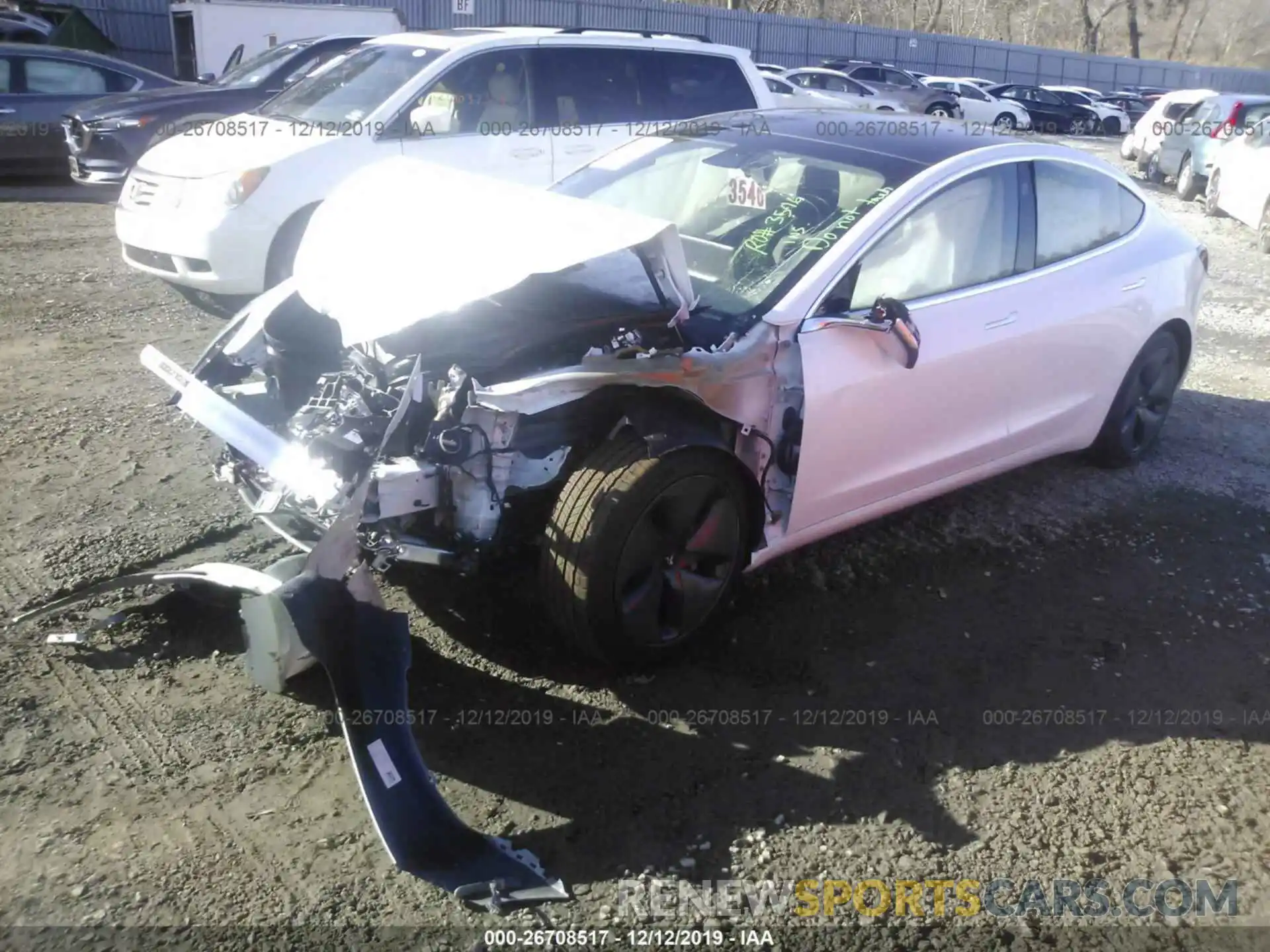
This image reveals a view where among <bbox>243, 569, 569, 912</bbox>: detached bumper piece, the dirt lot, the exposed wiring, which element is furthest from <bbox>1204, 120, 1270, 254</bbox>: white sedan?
<bbox>243, 569, 569, 912</bbox>: detached bumper piece

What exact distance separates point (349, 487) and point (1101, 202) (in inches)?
148

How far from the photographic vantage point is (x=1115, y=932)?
2.75 meters

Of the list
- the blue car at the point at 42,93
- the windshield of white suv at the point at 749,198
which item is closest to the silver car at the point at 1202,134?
the windshield of white suv at the point at 749,198

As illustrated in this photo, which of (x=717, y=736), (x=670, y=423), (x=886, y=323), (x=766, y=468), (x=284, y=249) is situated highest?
(x=886, y=323)

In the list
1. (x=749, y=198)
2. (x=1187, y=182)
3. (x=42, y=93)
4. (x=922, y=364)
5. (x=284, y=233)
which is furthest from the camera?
(x=1187, y=182)

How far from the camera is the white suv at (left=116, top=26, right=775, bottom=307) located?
21.9 ft

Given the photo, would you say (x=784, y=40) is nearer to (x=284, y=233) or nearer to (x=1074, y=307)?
(x=284, y=233)

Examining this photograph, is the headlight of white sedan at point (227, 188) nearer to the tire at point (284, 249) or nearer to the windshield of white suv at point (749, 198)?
the tire at point (284, 249)

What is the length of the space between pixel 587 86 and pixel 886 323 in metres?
5.08

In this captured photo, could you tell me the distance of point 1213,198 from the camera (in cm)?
1415

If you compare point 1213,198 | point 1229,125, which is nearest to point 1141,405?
point 1213,198

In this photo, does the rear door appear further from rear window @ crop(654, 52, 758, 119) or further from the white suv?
rear window @ crop(654, 52, 758, 119)

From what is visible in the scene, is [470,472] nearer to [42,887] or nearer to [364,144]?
[42,887]

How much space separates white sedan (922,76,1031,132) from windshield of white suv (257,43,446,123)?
22287 mm
